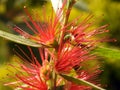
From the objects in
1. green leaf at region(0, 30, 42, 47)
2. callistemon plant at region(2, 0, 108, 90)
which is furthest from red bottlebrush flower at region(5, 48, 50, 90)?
green leaf at region(0, 30, 42, 47)

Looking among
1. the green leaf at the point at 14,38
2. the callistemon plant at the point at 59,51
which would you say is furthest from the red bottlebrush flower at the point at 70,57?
the green leaf at the point at 14,38

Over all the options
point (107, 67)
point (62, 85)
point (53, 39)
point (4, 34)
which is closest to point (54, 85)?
point (62, 85)

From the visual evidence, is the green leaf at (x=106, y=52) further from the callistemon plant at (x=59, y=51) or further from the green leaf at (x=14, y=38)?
the green leaf at (x=14, y=38)

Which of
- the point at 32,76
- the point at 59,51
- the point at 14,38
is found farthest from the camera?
the point at 32,76

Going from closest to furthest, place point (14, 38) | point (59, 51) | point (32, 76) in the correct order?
1. point (14, 38)
2. point (59, 51)
3. point (32, 76)

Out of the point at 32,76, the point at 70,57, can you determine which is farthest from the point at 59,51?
the point at 32,76

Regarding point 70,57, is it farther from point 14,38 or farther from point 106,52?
point 14,38

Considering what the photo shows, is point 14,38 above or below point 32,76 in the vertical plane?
above

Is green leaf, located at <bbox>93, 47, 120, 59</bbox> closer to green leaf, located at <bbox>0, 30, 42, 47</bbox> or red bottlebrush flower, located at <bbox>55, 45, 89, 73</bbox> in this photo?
red bottlebrush flower, located at <bbox>55, 45, 89, 73</bbox>
